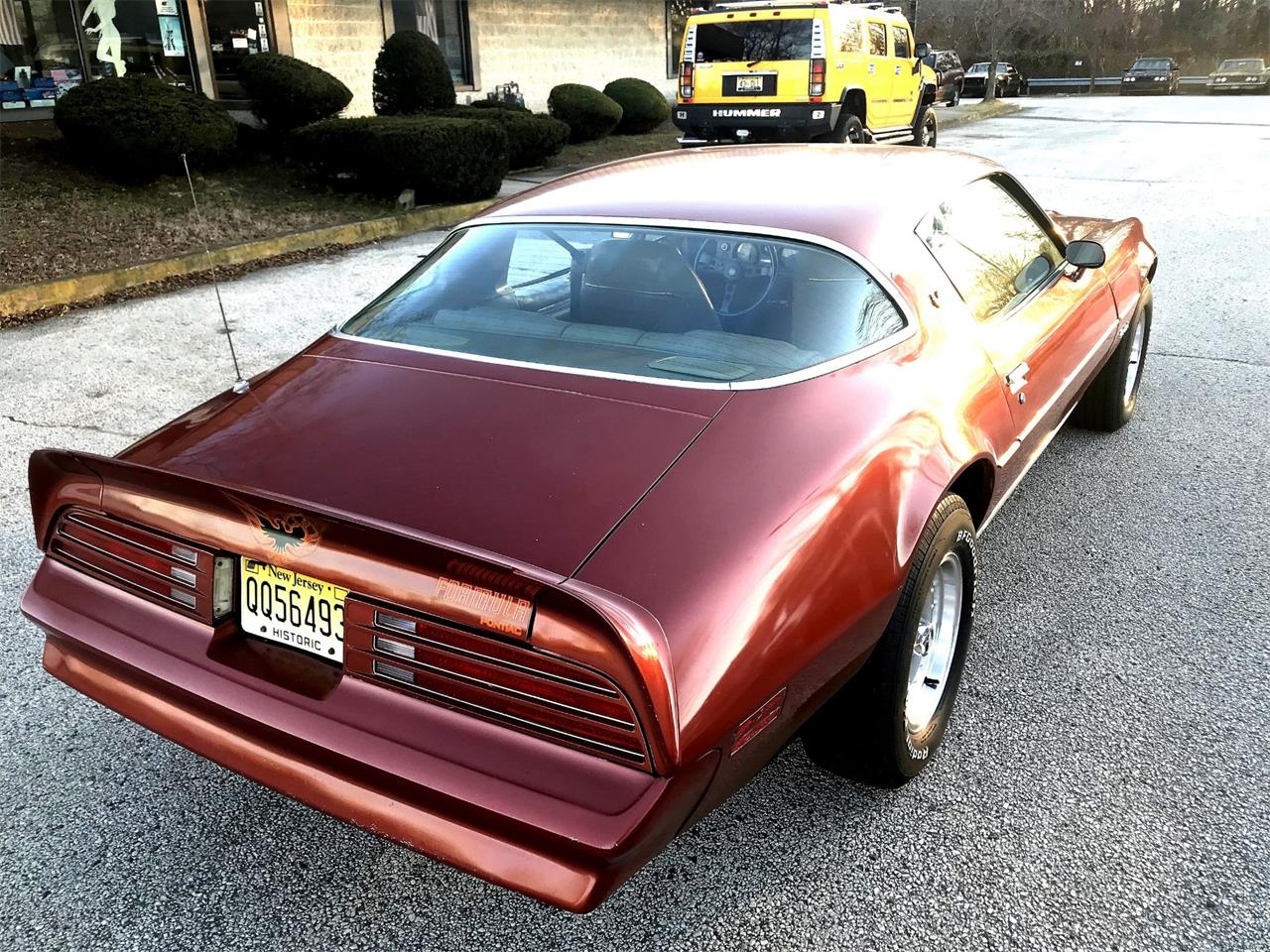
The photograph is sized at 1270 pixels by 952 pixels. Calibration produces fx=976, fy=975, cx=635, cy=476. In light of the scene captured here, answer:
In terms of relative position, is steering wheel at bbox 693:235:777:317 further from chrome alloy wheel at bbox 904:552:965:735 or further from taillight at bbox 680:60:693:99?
taillight at bbox 680:60:693:99

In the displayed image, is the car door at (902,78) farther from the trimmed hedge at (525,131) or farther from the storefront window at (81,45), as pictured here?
the storefront window at (81,45)

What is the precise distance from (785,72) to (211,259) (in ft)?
28.8

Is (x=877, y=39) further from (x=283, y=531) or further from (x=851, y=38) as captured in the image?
(x=283, y=531)

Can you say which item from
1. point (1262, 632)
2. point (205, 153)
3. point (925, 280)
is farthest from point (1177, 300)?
point (205, 153)

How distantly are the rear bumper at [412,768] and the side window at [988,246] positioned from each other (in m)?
1.92

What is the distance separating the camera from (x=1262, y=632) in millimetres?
3109

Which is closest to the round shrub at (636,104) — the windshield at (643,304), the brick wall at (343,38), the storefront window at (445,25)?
the storefront window at (445,25)

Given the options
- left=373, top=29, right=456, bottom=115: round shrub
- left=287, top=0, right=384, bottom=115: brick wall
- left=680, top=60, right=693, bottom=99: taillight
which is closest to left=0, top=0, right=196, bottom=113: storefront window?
left=287, top=0, right=384, bottom=115: brick wall

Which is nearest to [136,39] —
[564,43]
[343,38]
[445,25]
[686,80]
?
[343,38]

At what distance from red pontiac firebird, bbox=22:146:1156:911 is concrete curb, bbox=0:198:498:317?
4644mm

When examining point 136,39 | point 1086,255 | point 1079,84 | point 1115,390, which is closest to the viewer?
point 1086,255

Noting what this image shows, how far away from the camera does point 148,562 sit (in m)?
2.06

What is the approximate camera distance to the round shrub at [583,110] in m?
16.9

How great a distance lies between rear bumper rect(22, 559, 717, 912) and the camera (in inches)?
63.0
